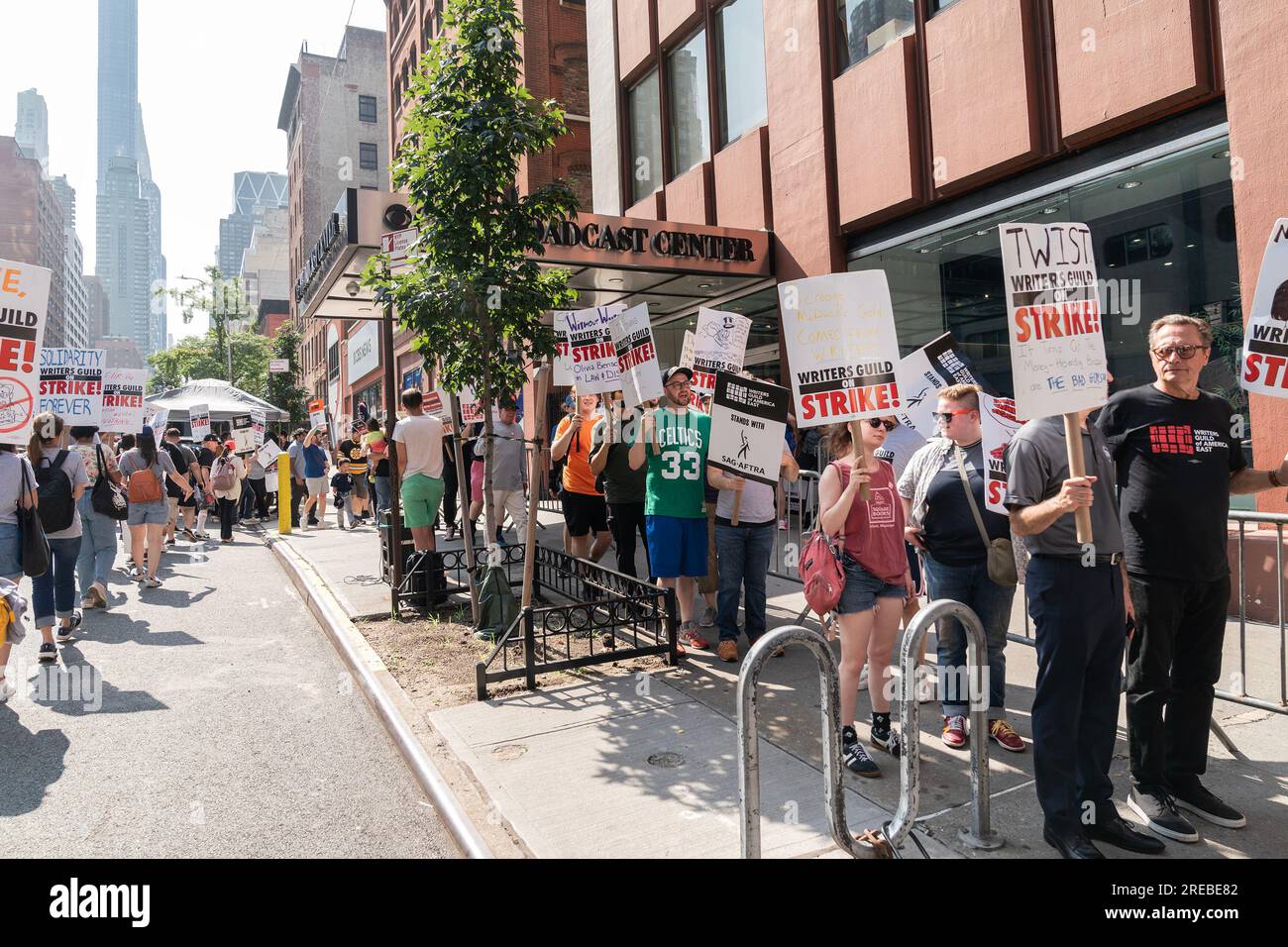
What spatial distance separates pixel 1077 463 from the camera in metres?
3.42

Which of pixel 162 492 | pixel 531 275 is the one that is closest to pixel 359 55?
pixel 162 492

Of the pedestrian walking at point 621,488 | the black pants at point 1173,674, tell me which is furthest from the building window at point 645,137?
the black pants at point 1173,674

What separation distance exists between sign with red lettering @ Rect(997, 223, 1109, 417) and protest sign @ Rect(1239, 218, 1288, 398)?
38.2 inches

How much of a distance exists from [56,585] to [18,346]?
4073mm

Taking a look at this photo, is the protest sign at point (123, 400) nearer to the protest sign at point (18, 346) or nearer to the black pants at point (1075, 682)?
the protest sign at point (18, 346)

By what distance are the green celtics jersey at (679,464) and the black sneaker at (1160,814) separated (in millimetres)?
3608

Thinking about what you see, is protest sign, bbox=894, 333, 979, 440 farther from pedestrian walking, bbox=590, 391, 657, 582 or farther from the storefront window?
pedestrian walking, bbox=590, 391, 657, 582

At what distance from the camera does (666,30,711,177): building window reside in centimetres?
1491

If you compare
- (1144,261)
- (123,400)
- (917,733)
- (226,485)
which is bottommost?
(917,733)

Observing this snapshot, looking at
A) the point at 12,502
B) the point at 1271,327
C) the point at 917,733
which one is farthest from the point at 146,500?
the point at 1271,327

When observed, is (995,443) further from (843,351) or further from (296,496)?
(296,496)

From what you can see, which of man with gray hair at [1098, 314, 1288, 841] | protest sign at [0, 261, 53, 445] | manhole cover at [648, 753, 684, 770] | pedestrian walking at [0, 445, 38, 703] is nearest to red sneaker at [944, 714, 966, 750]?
man with gray hair at [1098, 314, 1288, 841]

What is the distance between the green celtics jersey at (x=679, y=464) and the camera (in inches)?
262

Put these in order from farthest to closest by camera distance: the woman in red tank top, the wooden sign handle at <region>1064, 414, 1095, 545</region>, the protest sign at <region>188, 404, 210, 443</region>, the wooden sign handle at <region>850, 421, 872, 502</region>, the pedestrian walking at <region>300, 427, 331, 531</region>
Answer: the protest sign at <region>188, 404, 210, 443</region> → the pedestrian walking at <region>300, 427, 331, 531</region> → the woman in red tank top → the wooden sign handle at <region>850, 421, 872, 502</region> → the wooden sign handle at <region>1064, 414, 1095, 545</region>
